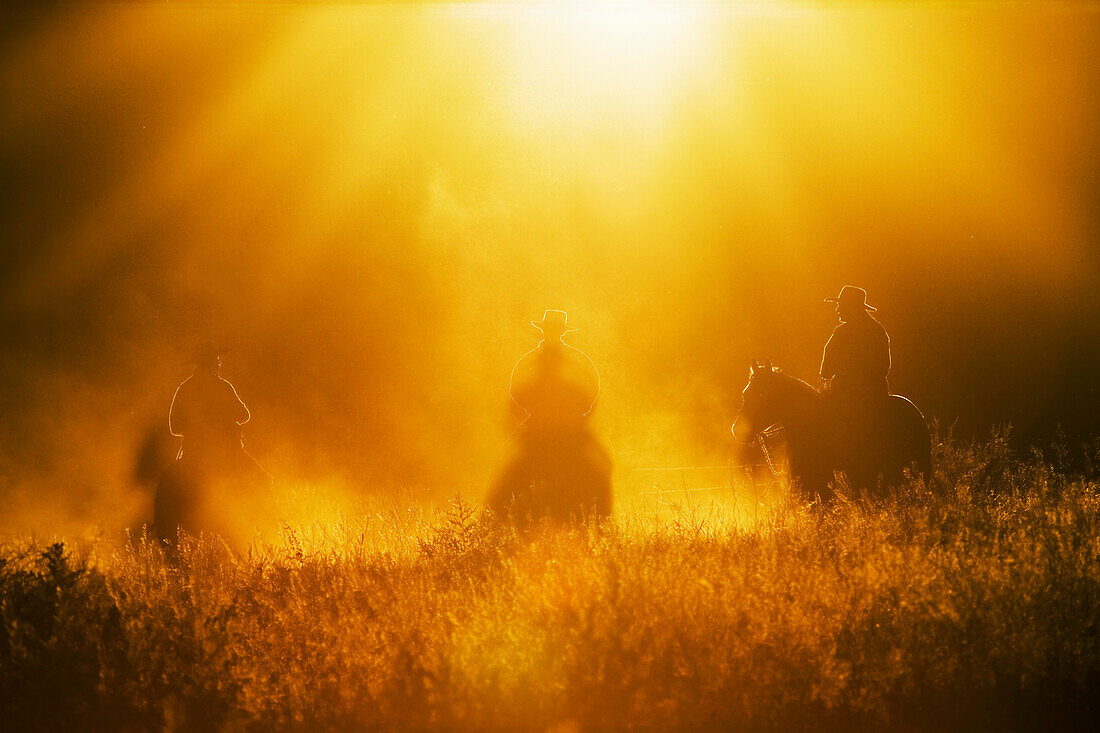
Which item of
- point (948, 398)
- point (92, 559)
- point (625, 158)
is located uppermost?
point (625, 158)

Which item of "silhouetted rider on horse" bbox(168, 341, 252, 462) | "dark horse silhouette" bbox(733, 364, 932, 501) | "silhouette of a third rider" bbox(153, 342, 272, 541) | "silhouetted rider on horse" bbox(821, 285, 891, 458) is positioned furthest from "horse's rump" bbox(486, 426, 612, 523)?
"silhouetted rider on horse" bbox(168, 341, 252, 462)

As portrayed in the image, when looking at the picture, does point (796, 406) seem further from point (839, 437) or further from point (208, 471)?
point (208, 471)

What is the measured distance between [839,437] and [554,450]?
8.39 feet

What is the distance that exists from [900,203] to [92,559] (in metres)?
28.7

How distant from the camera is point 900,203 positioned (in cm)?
3425

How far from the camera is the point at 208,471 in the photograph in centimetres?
1116

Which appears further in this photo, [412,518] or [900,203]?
[900,203]

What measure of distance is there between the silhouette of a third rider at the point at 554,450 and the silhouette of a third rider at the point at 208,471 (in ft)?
8.34

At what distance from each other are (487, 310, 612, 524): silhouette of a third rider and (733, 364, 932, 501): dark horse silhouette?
1.54 meters

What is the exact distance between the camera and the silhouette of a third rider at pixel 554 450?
10250 mm


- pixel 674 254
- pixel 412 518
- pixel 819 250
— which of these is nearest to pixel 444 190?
pixel 674 254

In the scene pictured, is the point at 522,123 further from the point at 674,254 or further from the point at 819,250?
the point at 819,250

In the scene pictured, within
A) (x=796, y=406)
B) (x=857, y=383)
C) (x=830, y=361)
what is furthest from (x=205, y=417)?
(x=857, y=383)

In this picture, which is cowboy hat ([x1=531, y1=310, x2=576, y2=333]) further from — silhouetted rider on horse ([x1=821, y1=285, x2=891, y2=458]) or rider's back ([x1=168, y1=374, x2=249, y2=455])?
rider's back ([x1=168, y1=374, x2=249, y2=455])
